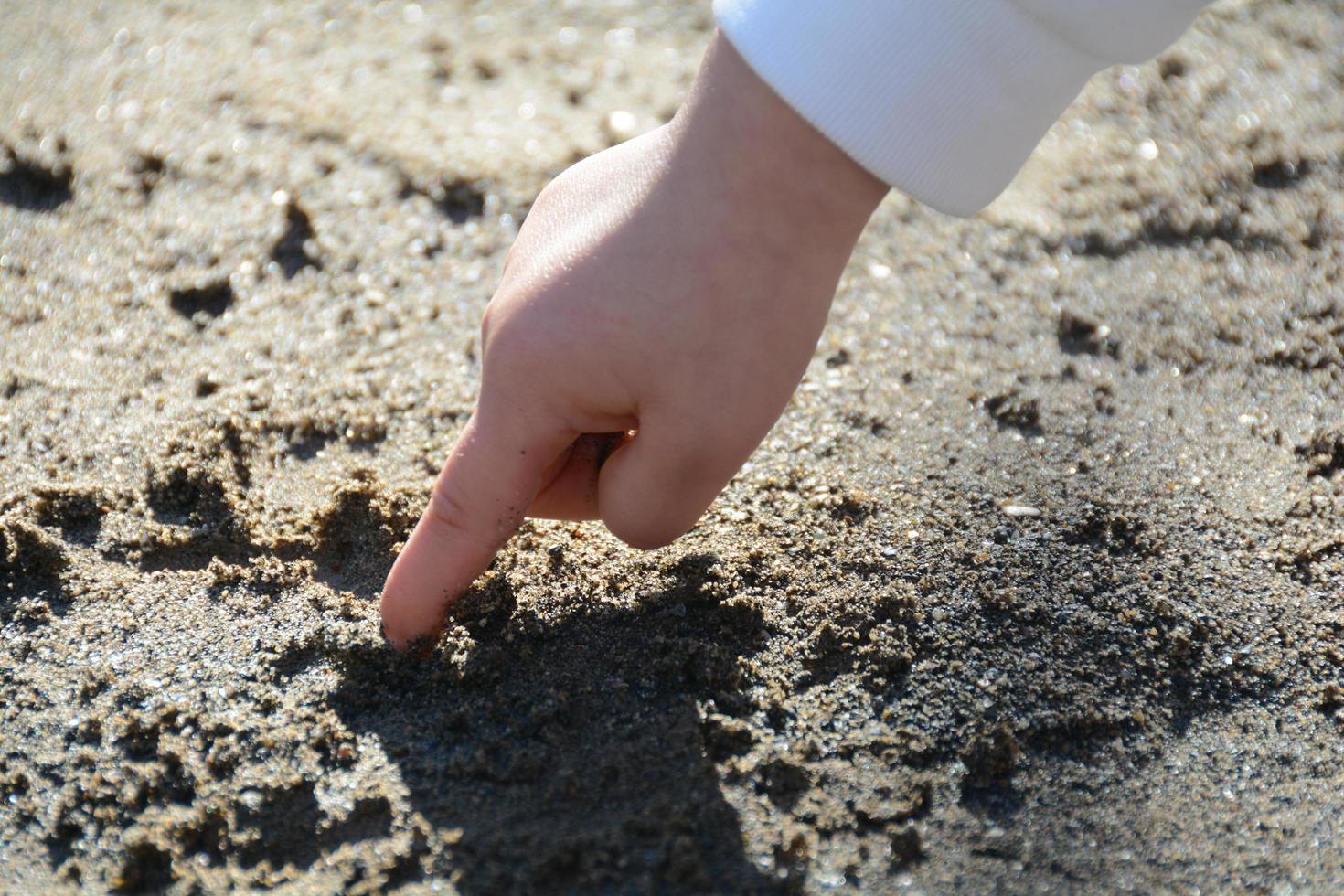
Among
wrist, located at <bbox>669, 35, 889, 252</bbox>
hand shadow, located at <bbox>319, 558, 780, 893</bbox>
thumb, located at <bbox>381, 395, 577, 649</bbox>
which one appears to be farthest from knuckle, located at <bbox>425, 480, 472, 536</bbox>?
wrist, located at <bbox>669, 35, 889, 252</bbox>

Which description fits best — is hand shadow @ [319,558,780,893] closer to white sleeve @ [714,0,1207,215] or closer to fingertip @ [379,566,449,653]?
fingertip @ [379,566,449,653]

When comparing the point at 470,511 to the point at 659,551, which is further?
the point at 659,551

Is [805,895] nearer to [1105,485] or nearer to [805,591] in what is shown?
[805,591]

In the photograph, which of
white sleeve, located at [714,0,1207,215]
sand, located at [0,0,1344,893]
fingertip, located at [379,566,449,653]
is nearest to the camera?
white sleeve, located at [714,0,1207,215]

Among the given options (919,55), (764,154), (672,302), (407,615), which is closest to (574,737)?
(407,615)

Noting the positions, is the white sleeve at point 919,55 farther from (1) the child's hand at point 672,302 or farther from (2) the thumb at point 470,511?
(2) the thumb at point 470,511

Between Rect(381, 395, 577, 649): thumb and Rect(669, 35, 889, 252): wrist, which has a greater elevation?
Rect(669, 35, 889, 252): wrist

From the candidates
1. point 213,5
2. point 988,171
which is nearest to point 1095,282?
point 988,171

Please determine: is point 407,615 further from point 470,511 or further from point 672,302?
point 672,302
